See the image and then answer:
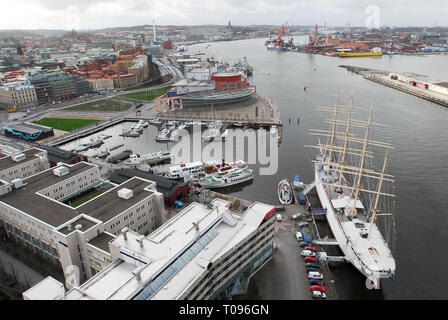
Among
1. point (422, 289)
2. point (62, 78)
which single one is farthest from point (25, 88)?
point (422, 289)

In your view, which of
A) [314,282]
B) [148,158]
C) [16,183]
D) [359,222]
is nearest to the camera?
[314,282]

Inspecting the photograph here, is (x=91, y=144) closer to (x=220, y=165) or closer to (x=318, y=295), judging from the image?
(x=220, y=165)

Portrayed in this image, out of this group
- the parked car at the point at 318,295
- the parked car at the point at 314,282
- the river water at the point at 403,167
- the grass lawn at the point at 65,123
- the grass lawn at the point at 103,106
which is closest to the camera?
the parked car at the point at 318,295

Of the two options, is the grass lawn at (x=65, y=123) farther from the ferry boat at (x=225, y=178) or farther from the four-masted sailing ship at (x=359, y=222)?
the four-masted sailing ship at (x=359, y=222)

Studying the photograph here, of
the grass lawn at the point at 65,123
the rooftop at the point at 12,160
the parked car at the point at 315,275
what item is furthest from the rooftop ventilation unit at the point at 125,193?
the grass lawn at the point at 65,123

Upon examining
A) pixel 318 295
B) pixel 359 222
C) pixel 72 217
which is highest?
pixel 72 217

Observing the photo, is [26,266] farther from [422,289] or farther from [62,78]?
[62,78]

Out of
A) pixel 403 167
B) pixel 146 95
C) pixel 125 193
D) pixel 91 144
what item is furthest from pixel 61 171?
pixel 146 95
